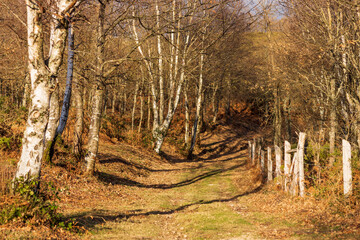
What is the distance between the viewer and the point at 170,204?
40.8ft

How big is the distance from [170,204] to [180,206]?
17.1 inches

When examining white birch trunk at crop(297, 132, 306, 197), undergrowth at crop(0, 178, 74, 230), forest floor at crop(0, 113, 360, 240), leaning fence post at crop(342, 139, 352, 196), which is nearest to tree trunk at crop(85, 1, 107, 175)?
forest floor at crop(0, 113, 360, 240)

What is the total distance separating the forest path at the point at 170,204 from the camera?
8102 millimetres

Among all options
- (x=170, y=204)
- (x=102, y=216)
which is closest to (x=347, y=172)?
(x=170, y=204)

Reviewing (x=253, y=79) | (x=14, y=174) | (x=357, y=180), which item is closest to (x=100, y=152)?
(x=14, y=174)

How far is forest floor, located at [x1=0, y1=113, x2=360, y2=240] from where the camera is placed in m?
7.74

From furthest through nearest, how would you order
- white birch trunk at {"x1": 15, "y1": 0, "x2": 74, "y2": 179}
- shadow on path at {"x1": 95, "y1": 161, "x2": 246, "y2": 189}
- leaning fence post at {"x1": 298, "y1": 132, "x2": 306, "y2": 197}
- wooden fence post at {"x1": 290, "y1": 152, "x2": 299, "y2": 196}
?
shadow on path at {"x1": 95, "y1": 161, "x2": 246, "y2": 189}, wooden fence post at {"x1": 290, "y1": 152, "x2": 299, "y2": 196}, leaning fence post at {"x1": 298, "y1": 132, "x2": 306, "y2": 197}, white birch trunk at {"x1": 15, "y1": 0, "x2": 74, "y2": 179}

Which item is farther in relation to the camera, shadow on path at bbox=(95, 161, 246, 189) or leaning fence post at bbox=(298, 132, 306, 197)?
shadow on path at bbox=(95, 161, 246, 189)

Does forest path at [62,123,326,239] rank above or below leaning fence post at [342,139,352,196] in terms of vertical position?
below

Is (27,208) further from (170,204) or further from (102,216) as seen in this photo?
(170,204)

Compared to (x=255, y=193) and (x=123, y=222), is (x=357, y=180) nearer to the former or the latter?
(x=255, y=193)

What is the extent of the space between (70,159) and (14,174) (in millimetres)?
6889

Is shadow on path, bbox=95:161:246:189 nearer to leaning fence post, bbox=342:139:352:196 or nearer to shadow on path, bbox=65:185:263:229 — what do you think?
shadow on path, bbox=65:185:263:229

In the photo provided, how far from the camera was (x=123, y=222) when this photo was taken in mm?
8656
